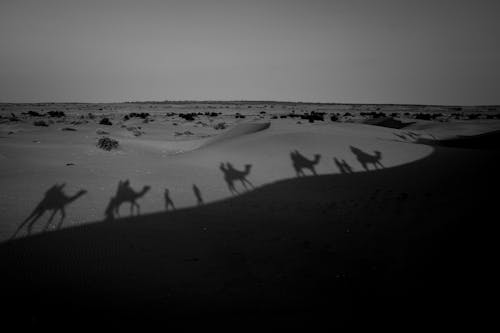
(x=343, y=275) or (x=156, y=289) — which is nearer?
(x=156, y=289)

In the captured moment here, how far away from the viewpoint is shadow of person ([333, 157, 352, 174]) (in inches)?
344

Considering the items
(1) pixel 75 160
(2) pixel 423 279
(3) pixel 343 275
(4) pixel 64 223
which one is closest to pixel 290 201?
(3) pixel 343 275

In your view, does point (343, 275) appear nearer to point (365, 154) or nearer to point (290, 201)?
point (290, 201)

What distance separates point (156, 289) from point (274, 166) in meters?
6.12

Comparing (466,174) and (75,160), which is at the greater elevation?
(466,174)

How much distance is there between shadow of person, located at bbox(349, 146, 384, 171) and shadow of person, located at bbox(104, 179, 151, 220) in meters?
6.29

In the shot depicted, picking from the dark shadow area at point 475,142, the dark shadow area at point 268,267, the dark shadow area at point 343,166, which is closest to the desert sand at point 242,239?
the dark shadow area at point 268,267

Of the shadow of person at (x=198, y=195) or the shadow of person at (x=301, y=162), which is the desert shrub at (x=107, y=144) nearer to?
the shadow of person at (x=198, y=195)

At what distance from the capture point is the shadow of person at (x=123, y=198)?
555 centimetres

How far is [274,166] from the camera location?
9.05 metres

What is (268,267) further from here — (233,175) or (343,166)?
(343,166)

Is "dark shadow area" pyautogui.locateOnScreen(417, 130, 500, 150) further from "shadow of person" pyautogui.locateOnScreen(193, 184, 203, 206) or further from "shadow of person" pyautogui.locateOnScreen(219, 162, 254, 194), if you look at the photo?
"shadow of person" pyautogui.locateOnScreen(193, 184, 203, 206)

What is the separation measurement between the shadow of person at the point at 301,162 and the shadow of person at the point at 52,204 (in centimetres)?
547

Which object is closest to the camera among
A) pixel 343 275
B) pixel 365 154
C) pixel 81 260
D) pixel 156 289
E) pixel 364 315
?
pixel 364 315
